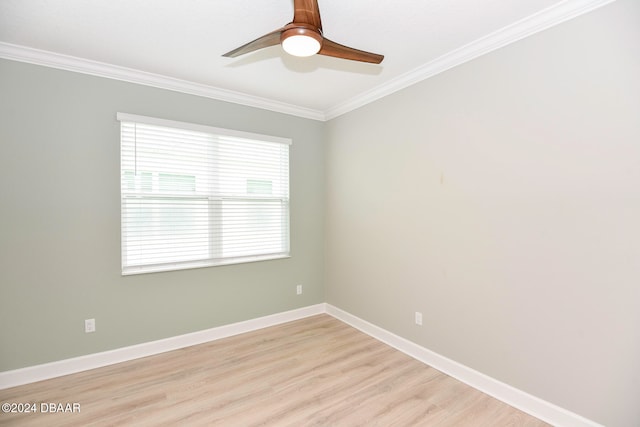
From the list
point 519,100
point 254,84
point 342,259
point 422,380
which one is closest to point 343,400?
point 422,380

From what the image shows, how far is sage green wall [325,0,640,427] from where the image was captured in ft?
5.65

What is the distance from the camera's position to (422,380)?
2494mm

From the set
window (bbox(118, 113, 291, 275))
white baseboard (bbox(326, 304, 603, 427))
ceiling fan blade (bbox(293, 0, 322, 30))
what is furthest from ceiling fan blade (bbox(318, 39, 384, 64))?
white baseboard (bbox(326, 304, 603, 427))

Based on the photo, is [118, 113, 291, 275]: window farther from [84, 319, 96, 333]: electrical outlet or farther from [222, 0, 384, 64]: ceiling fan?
[222, 0, 384, 64]: ceiling fan

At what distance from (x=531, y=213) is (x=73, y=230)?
145 inches

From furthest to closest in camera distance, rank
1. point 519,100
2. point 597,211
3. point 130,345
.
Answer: point 130,345 → point 519,100 → point 597,211

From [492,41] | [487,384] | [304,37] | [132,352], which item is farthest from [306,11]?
[132,352]

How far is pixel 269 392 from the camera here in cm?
234

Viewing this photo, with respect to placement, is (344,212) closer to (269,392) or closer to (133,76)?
(269,392)

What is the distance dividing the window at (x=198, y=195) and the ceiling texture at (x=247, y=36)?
1.80 ft

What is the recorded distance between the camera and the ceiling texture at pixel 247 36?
6.23 feet

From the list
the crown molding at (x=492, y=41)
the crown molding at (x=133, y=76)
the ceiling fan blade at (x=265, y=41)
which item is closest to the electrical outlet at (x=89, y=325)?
the crown molding at (x=133, y=76)

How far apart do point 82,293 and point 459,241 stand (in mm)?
3325

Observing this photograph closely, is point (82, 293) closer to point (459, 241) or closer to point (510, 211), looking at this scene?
point (459, 241)
